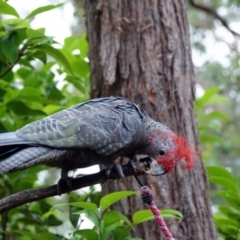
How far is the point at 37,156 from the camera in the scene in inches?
48.9

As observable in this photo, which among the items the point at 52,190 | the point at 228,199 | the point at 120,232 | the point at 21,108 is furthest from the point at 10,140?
the point at 228,199

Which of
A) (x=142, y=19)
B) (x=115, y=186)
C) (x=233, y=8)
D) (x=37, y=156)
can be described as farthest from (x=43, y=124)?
(x=233, y=8)

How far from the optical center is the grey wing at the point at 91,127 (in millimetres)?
1298

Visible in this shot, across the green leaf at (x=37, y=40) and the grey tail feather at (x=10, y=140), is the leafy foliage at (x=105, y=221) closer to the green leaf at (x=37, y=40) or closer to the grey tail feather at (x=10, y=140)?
the grey tail feather at (x=10, y=140)

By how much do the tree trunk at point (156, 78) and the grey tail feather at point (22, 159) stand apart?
0.71 meters

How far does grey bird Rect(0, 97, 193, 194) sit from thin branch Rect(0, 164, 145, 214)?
0.03m

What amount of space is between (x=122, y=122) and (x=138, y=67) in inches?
22.6

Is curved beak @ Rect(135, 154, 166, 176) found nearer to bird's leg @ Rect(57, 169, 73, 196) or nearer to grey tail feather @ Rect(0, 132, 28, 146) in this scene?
bird's leg @ Rect(57, 169, 73, 196)

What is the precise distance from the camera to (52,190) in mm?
1324

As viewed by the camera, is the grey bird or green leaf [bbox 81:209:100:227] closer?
the grey bird

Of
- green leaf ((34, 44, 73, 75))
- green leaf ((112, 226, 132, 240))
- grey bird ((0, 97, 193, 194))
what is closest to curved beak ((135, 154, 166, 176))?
grey bird ((0, 97, 193, 194))

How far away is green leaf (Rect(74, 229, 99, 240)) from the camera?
137 cm

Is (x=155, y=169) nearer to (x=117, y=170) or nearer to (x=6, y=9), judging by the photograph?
(x=117, y=170)

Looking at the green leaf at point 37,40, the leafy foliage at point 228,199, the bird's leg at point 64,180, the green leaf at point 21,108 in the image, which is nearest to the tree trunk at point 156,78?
the leafy foliage at point 228,199
